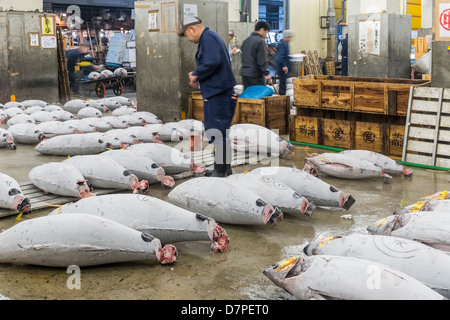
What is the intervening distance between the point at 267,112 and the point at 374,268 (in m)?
5.72

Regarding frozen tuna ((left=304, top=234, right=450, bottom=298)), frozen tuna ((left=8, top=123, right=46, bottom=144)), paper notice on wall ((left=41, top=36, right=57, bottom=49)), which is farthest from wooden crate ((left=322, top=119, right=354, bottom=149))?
paper notice on wall ((left=41, top=36, right=57, bottom=49))

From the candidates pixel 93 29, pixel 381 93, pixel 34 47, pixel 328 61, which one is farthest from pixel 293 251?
pixel 93 29

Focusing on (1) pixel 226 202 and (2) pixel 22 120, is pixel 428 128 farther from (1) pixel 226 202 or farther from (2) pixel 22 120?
(2) pixel 22 120

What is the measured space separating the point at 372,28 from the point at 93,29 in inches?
758

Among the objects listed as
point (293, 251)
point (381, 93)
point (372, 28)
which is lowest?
point (293, 251)

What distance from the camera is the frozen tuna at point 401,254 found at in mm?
2703

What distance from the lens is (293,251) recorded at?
371 centimetres

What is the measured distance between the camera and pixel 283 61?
34.8 feet

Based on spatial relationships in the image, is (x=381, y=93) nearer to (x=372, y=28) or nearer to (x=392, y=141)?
(x=392, y=141)

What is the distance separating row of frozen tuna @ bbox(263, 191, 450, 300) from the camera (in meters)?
2.47

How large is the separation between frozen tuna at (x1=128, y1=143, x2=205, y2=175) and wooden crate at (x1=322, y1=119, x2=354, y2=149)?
226 centimetres

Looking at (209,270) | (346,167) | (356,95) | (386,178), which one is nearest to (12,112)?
(356,95)

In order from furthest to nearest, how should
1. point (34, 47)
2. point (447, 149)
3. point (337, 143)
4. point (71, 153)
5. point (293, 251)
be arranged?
point (34, 47) → point (337, 143) → point (71, 153) → point (447, 149) → point (293, 251)

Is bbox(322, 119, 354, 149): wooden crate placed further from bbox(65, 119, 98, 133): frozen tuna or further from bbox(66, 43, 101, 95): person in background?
bbox(66, 43, 101, 95): person in background
